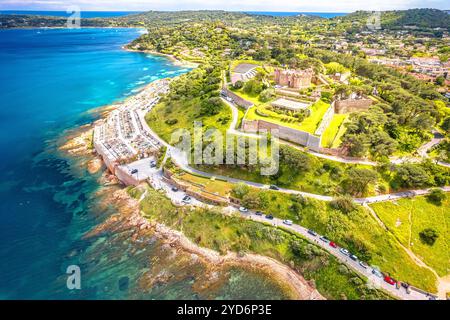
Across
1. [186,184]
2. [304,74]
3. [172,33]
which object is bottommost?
[186,184]

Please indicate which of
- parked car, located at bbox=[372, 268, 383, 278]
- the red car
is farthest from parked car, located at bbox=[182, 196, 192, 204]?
the red car

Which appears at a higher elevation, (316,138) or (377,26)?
(377,26)

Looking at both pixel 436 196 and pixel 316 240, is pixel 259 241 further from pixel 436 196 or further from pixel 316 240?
pixel 436 196

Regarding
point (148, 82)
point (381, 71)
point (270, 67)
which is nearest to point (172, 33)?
point (148, 82)

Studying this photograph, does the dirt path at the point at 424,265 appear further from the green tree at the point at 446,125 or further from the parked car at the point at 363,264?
the green tree at the point at 446,125

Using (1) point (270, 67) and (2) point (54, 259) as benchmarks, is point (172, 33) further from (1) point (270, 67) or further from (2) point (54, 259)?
(2) point (54, 259)

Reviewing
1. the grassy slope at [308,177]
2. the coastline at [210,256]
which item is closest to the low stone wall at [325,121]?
the grassy slope at [308,177]
